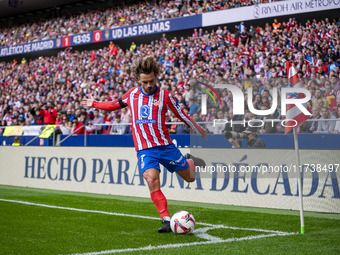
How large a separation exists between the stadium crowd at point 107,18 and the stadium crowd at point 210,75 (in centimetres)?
232

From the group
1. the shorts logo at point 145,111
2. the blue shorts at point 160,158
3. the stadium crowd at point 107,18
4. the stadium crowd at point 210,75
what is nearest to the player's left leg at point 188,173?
the blue shorts at point 160,158

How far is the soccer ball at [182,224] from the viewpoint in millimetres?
5574

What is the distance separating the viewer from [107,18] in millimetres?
29453

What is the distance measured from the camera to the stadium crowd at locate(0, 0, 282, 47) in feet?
77.4

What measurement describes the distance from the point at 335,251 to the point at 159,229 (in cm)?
218

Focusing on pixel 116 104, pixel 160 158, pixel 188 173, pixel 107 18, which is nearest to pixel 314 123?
pixel 188 173

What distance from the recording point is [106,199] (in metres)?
10.1

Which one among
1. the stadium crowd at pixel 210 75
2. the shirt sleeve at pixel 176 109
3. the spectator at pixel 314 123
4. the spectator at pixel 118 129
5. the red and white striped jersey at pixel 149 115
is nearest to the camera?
the red and white striped jersey at pixel 149 115

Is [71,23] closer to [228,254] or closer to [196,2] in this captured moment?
[196,2]

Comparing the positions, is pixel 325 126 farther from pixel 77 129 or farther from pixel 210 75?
pixel 210 75

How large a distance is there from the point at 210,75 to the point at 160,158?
11710 mm

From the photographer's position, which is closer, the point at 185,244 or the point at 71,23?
the point at 185,244

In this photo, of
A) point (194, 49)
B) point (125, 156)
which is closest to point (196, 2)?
point (194, 49)

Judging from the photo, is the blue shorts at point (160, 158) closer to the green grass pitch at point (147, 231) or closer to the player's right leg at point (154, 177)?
the player's right leg at point (154, 177)
